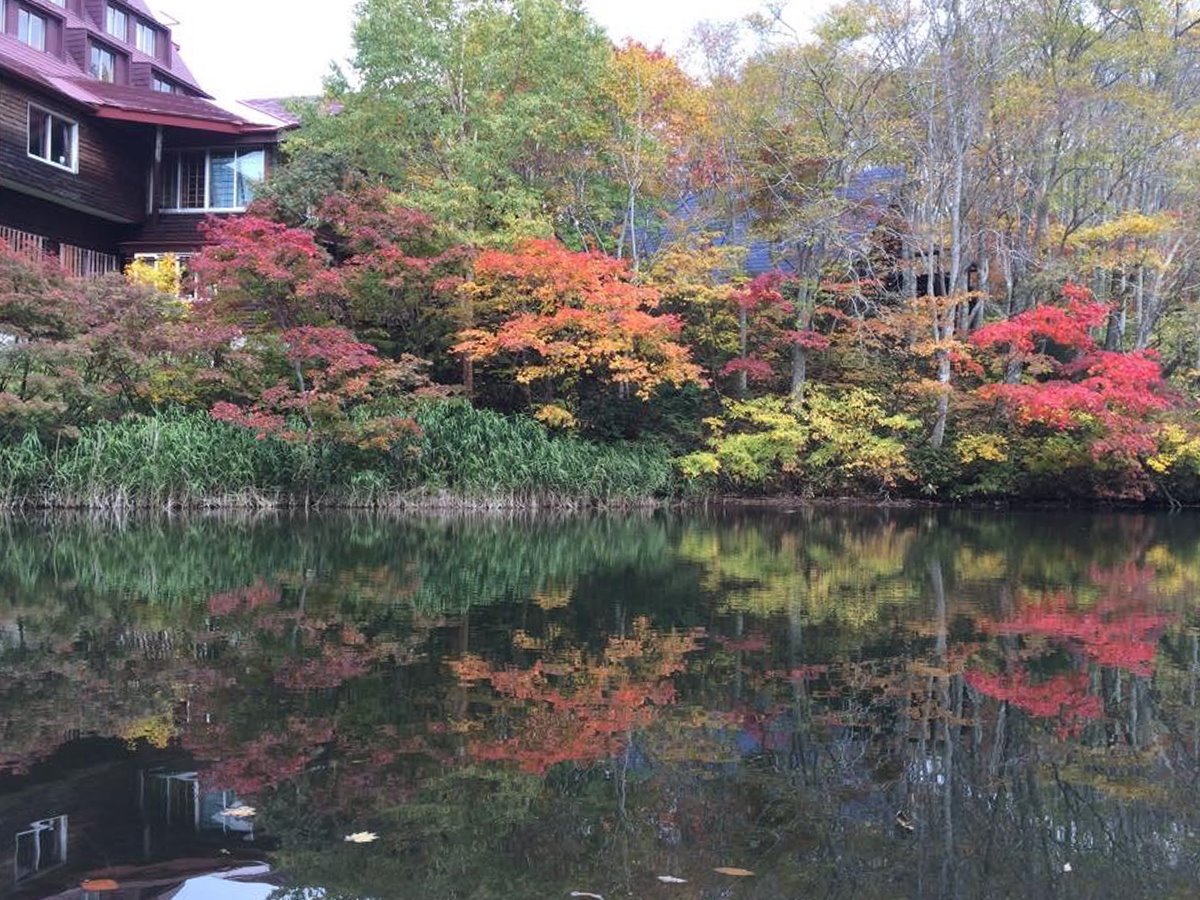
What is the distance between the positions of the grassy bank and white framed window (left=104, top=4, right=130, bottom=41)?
17.4 metres

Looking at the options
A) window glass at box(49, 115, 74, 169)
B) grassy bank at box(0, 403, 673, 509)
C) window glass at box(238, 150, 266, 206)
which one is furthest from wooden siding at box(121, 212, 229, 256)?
grassy bank at box(0, 403, 673, 509)

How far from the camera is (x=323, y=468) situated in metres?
17.6

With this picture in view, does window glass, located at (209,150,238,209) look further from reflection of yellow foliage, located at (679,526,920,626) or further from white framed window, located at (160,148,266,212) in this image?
reflection of yellow foliage, located at (679,526,920,626)

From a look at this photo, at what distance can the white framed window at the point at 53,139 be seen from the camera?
20922 mm

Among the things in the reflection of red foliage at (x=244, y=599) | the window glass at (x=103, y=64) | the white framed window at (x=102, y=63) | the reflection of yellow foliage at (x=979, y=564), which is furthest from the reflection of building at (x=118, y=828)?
the window glass at (x=103, y=64)

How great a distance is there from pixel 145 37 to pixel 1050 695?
33000 mm

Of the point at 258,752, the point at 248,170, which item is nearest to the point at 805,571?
the point at 258,752

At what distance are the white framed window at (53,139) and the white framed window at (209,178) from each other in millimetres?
2381

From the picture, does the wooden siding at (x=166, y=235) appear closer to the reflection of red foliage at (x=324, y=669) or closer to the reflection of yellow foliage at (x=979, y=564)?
the reflection of yellow foliage at (x=979, y=564)

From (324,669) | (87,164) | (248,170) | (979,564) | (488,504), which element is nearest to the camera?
(324,669)

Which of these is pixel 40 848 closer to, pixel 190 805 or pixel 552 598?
pixel 190 805

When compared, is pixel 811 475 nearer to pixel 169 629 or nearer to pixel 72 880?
pixel 169 629

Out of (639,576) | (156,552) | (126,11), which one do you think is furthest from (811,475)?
(126,11)

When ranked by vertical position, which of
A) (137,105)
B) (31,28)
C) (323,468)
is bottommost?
(323,468)
